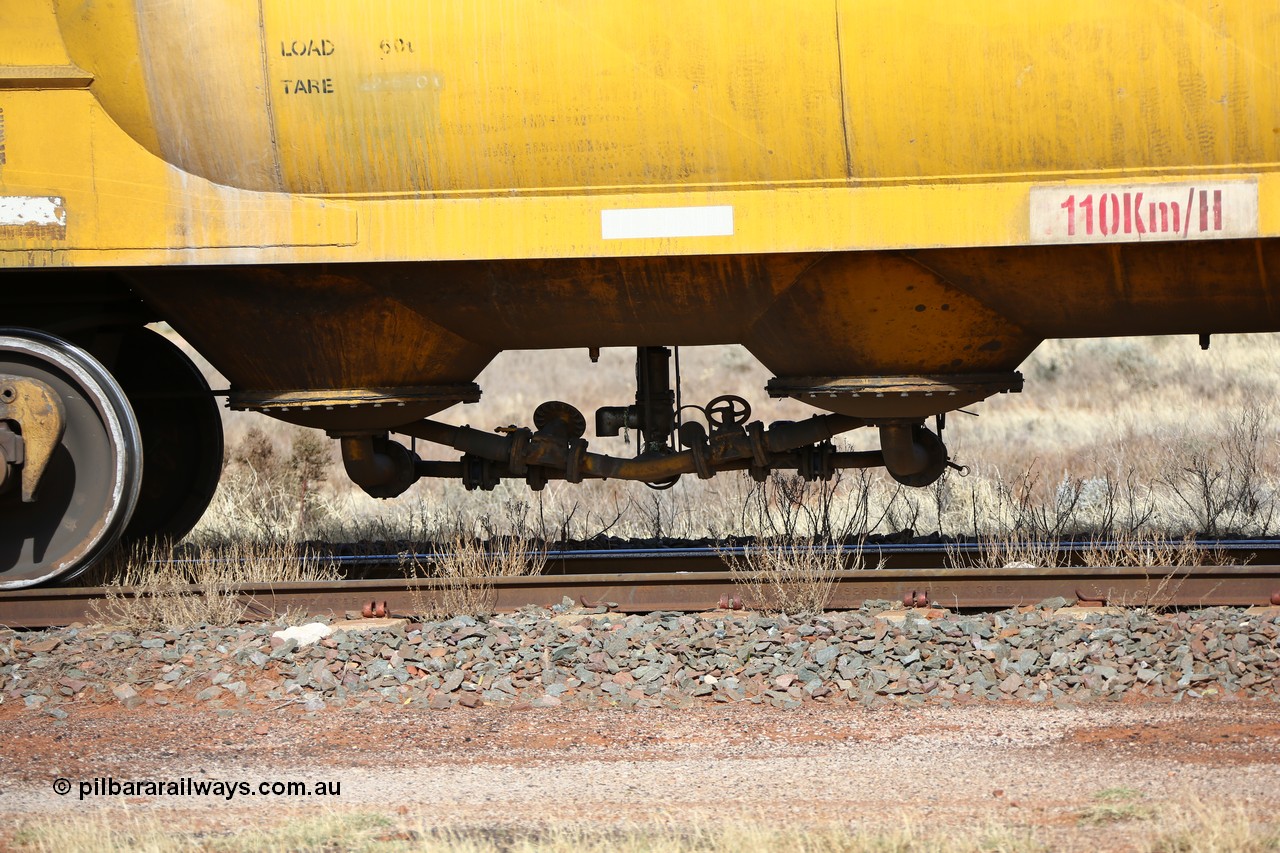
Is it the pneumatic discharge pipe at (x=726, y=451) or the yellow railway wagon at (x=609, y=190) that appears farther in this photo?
the pneumatic discharge pipe at (x=726, y=451)

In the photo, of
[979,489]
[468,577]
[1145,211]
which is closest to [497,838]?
[468,577]

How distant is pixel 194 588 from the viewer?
6.34 m

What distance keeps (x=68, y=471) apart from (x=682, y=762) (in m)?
3.71

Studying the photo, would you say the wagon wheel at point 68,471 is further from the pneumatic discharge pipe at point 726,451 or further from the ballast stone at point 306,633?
the pneumatic discharge pipe at point 726,451

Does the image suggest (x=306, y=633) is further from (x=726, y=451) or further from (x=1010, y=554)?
(x=1010, y=554)

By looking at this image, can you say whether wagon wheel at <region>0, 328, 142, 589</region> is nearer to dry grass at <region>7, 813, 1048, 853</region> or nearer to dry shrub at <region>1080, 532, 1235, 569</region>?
dry grass at <region>7, 813, 1048, 853</region>

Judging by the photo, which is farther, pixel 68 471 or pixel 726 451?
pixel 726 451

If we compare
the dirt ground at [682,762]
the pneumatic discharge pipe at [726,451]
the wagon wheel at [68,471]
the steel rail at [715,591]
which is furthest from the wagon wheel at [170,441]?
the dirt ground at [682,762]

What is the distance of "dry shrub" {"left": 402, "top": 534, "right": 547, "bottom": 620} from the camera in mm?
6148

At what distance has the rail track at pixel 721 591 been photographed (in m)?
5.98

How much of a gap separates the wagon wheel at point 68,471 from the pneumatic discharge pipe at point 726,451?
1.44 meters

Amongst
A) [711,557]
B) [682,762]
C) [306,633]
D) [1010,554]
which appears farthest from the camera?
[711,557]

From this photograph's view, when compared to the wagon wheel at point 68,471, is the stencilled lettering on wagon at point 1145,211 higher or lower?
higher

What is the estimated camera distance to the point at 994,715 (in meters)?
4.82
